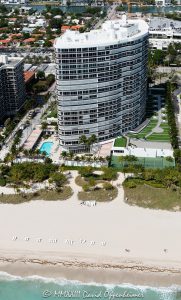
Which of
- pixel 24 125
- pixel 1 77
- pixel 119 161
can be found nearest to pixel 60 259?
pixel 119 161

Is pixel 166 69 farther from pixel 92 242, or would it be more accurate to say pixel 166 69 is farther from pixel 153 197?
pixel 92 242

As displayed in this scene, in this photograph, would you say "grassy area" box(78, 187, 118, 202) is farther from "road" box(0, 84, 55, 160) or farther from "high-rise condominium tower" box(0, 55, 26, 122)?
"high-rise condominium tower" box(0, 55, 26, 122)

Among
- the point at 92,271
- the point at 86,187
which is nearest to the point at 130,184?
the point at 86,187

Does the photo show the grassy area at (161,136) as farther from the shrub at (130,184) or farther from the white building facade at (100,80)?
the shrub at (130,184)

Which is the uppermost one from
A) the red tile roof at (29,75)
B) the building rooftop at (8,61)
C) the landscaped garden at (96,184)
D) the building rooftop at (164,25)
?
the building rooftop at (8,61)

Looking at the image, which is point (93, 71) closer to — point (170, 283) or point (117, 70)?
point (117, 70)

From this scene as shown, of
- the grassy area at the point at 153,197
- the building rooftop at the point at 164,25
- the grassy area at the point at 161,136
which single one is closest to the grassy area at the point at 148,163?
the grassy area at the point at 161,136
